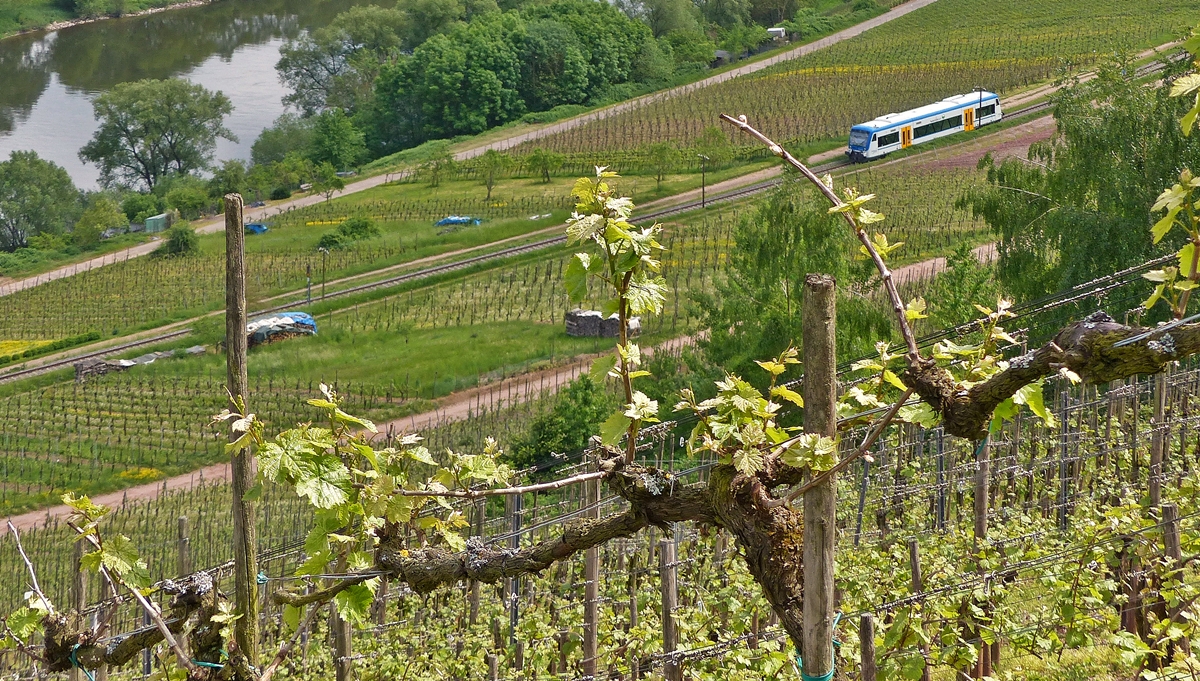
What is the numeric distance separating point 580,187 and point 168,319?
1427 inches

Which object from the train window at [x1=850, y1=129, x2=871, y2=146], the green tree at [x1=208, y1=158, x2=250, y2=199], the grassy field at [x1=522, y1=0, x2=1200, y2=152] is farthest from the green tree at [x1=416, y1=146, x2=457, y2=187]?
the train window at [x1=850, y1=129, x2=871, y2=146]

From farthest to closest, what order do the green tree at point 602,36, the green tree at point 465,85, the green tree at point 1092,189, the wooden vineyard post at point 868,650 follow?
the green tree at point 602,36 < the green tree at point 465,85 < the green tree at point 1092,189 < the wooden vineyard post at point 868,650

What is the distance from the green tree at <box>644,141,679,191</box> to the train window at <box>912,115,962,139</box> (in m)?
9.01

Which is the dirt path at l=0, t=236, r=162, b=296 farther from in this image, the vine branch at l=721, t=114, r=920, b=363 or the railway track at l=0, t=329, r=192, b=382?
the vine branch at l=721, t=114, r=920, b=363

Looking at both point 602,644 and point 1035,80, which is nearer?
point 602,644

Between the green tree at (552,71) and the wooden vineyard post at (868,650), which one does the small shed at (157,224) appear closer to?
the green tree at (552,71)

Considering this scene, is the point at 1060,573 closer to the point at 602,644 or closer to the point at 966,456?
the point at 602,644

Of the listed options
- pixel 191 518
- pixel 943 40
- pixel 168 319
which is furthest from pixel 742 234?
pixel 943 40

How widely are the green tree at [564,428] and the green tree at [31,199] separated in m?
43.3

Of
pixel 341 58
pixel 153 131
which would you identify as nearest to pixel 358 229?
pixel 153 131

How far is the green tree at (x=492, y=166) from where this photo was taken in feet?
164

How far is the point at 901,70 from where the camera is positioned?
59875 mm

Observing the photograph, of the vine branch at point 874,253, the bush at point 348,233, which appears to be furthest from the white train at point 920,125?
the vine branch at point 874,253

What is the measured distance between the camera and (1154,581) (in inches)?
272
